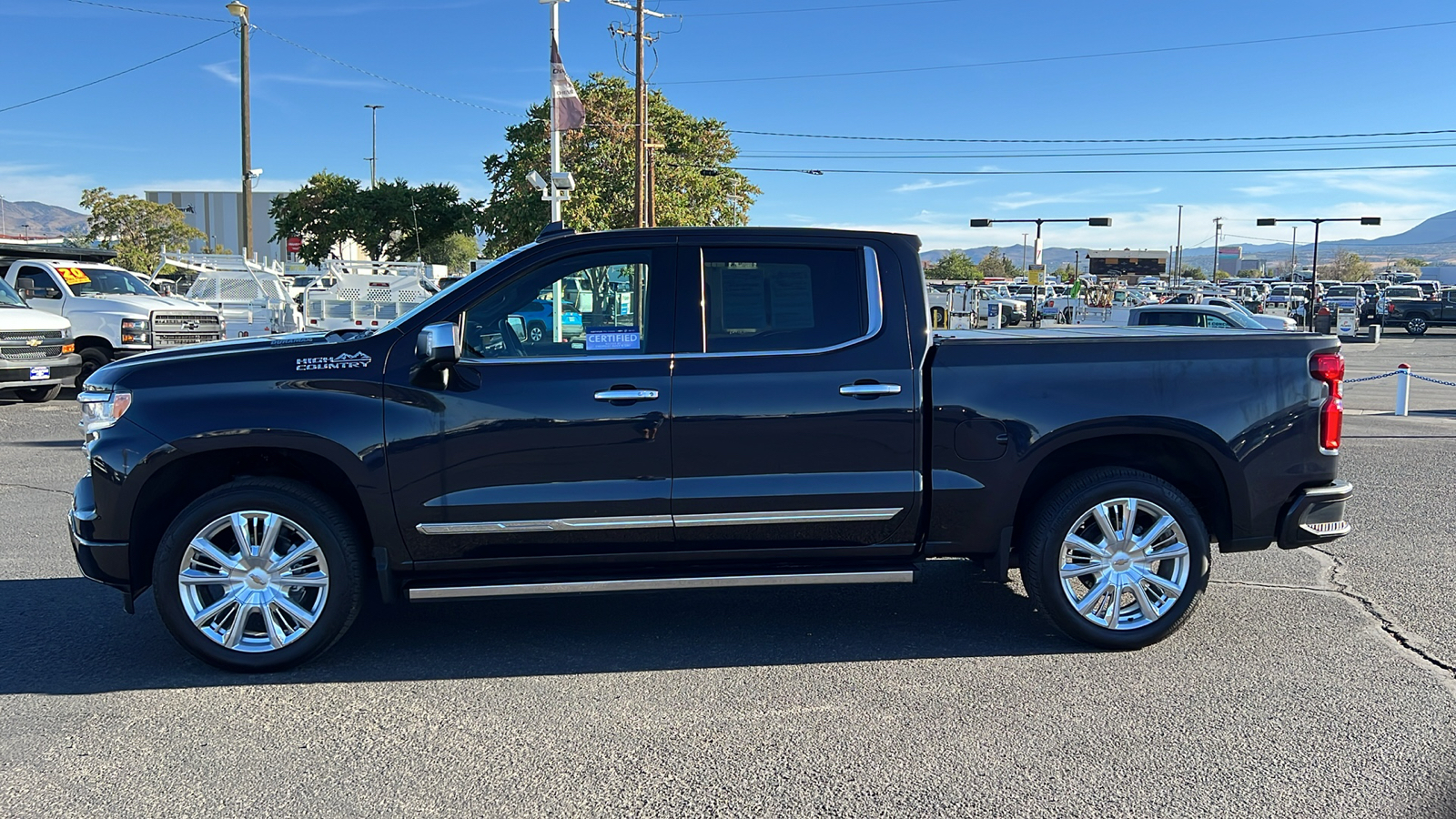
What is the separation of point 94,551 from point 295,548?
33.7 inches

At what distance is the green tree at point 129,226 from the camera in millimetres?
59875

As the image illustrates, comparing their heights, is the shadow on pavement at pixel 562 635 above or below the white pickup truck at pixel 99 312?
below

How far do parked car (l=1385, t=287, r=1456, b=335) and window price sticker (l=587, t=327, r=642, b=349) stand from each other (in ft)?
167

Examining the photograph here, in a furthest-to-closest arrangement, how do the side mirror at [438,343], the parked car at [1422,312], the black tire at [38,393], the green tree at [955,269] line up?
1. the green tree at [955,269]
2. the parked car at [1422,312]
3. the black tire at [38,393]
4. the side mirror at [438,343]

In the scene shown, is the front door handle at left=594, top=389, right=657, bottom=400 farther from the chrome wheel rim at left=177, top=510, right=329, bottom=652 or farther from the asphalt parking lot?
the chrome wheel rim at left=177, top=510, right=329, bottom=652

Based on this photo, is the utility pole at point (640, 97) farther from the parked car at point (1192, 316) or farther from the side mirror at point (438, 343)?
the side mirror at point (438, 343)

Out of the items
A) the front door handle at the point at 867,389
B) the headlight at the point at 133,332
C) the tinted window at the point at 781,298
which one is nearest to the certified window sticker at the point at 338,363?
the tinted window at the point at 781,298

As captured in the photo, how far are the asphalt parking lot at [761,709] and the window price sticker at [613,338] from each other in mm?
1409

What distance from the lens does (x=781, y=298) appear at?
507 centimetres

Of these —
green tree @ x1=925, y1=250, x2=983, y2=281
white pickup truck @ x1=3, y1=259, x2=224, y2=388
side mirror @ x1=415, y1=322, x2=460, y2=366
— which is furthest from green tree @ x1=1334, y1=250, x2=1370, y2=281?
side mirror @ x1=415, y1=322, x2=460, y2=366

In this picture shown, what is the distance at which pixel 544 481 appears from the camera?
484 cm

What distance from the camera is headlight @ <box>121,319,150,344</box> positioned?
1680 centimetres

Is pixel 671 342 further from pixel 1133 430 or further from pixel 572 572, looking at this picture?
pixel 1133 430

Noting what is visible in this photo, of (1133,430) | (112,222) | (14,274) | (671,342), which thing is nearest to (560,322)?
(671,342)
